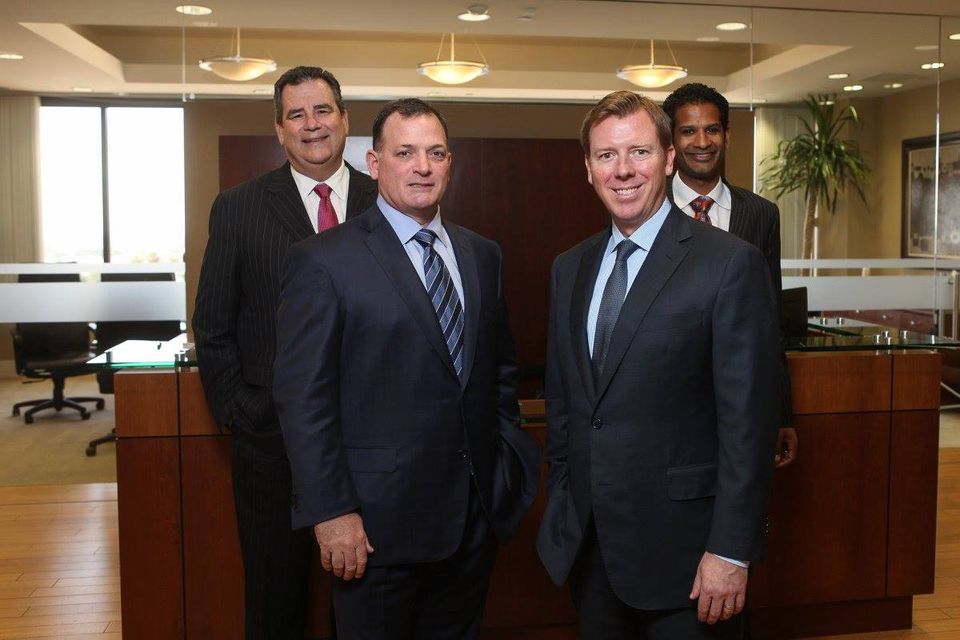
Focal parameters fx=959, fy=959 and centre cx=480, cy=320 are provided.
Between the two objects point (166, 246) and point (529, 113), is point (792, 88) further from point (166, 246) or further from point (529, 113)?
point (166, 246)

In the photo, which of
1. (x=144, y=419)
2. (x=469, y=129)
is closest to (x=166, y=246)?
(x=469, y=129)

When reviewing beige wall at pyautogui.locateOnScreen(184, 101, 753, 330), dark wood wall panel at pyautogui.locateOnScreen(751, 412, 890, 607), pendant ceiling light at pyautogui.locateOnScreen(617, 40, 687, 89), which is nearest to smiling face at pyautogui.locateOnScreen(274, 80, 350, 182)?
dark wood wall panel at pyautogui.locateOnScreen(751, 412, 890, 607)

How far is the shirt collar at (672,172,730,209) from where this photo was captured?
2750 millimetres

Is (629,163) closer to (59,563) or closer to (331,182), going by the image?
(331,182)

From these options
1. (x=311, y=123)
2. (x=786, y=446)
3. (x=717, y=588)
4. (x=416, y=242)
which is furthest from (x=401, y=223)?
(x=786, y=446)

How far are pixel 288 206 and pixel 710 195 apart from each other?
1193mm

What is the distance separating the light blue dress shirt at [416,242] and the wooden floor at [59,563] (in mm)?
2217

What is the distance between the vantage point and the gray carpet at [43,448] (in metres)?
5.85

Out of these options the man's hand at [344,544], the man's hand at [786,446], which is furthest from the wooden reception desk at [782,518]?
the man's hand at [344,544]

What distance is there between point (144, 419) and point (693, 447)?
1701mm

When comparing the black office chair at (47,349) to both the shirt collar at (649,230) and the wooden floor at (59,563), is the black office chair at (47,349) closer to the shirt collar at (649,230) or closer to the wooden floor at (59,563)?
the wooden floor at (59,563)

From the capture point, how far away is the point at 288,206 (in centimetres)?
243

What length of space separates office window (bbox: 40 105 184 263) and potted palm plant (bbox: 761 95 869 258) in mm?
3668

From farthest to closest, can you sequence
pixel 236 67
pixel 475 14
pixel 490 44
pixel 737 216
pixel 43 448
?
pixel 43 448, pixel 490 44, pixel 475 14, pixel 236 67, pixel 737 216
